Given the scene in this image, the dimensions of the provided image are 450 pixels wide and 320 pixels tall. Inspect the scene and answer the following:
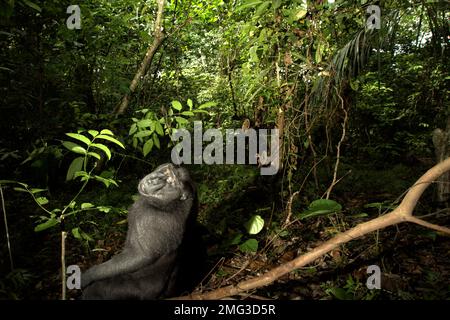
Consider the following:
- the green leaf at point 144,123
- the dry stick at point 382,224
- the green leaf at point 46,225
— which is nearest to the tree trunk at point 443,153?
the dry stick at point 382,224

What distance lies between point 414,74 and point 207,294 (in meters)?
6.81

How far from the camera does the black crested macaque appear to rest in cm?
182

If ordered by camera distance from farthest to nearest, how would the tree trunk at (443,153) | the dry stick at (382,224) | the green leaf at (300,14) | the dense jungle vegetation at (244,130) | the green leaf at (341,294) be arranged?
the tree trunk at (443,153)
the green leaf at (300,14)
the dense jungle vegetation at (244,130)
the green leaf at (341,294)
the dry stick at (382,224)

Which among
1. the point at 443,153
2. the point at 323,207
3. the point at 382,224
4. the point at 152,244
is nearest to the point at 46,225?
the point at 152,244

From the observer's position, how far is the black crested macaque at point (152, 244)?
5.96ft

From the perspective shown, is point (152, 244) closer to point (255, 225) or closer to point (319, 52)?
point (255, 225)

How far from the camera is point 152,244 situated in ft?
5.93

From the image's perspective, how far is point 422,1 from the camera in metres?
2.55

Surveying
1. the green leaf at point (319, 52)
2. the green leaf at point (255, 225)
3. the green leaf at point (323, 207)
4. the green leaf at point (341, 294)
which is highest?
the green leaf at point (319, 52)

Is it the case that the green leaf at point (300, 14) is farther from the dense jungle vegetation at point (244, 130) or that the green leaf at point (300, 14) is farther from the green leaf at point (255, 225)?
the green leaf at point (255, 225)

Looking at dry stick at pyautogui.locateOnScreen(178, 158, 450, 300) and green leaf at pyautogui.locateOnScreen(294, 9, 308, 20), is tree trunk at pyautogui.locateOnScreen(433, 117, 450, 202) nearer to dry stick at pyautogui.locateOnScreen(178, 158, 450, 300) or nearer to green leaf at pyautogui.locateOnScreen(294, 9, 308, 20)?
green leaf at pyautogui.locateOnScreen(294, 9, 308, 20)

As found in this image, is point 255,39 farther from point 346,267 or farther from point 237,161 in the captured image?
point 237,161

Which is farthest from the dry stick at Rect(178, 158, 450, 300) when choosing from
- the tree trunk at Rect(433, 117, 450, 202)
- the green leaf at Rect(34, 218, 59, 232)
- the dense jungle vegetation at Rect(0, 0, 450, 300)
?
the tree trunk at Rect(433, 117, 450, 202)

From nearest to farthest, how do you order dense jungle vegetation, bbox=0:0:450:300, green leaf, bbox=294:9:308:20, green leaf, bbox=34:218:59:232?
green leaf, bbox=34:218:59:232
dense jungle vegetation, bbox=0:0:450:300
green leaf, bbox=294:9:308:20
